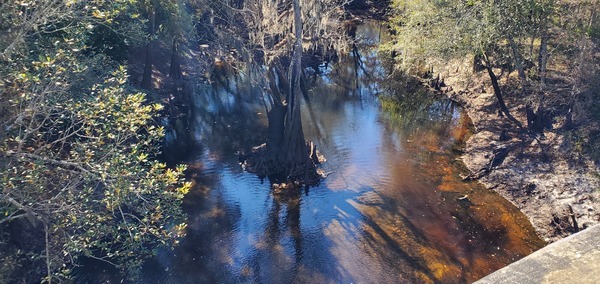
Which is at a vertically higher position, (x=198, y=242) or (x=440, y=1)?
(x=440, y=1)

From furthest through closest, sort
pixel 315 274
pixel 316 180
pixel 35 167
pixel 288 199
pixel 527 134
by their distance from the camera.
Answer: pixel 527 134 < pixel 316 180 < pixel 288 199 < pixel 315 274 < pixel 35 167

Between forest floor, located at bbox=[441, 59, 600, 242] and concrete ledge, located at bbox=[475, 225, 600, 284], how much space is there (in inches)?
268

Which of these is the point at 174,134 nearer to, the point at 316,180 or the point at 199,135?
the point at 199,135

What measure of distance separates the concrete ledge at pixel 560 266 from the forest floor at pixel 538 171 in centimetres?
681

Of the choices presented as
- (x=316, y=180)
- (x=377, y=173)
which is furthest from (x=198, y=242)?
(x=377, y=173)

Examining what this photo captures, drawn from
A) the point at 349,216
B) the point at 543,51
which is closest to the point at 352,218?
the point at 349,216

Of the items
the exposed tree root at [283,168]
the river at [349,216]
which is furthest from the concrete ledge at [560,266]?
the exposed tree root at [283,168]

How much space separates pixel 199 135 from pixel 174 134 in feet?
4.45

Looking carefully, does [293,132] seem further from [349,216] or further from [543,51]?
[543,51]

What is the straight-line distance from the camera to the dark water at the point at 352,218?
1280cm

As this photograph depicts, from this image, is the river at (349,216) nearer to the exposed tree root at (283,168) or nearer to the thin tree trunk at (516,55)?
the exposed tree root at (283,168)

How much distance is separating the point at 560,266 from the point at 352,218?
8.37 m

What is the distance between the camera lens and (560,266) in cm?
736

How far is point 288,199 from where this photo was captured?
16.6 metres
